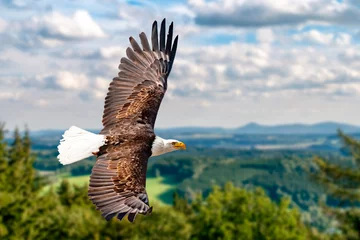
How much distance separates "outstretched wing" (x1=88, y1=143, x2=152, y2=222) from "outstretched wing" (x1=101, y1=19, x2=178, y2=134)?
1.09 m

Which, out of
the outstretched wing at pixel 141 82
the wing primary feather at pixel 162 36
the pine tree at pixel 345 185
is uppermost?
the wing primary feather at pixel 162 36

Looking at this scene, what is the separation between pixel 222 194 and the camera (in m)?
69.6

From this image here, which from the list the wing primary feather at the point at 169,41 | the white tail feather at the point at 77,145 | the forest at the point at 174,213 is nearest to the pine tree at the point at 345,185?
the forest at the point at 174,213

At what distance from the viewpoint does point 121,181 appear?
9164mm

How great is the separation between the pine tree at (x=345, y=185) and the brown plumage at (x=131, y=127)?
4494 cm

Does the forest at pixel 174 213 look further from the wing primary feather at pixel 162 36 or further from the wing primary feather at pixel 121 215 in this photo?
the wing primary feather at pixel 121 215

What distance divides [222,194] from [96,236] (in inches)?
812

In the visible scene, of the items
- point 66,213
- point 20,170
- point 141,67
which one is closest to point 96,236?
point 66,213

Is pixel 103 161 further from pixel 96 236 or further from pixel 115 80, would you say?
pixel 96 236

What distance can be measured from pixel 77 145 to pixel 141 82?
120 inches

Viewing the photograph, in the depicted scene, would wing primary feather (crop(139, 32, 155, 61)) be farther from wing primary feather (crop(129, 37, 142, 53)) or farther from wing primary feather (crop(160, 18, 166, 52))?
wing primary feather (crop(160, 18, 166, 52))

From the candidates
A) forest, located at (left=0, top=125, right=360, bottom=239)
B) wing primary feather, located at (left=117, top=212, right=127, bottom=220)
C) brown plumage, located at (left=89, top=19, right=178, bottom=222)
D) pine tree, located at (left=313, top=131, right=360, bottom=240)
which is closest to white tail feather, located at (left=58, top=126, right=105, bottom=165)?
brown plumage, located at (left=89, top=19, right=178, bottom=222)

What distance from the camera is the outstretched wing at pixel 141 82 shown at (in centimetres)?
1107

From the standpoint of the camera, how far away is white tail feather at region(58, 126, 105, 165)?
898cm
